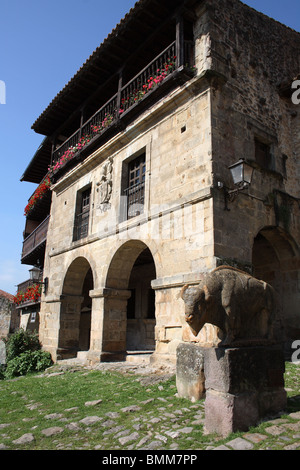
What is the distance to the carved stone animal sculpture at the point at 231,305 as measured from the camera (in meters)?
3.64

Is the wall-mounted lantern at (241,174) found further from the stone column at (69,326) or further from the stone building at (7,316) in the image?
the stone building at (7,316)

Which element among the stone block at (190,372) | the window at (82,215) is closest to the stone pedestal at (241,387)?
the stone block at (190,372)

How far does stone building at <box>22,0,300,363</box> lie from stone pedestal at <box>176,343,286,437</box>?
1.38 metres

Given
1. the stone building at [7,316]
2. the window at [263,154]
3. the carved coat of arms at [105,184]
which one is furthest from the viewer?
the stone building at [7,316]

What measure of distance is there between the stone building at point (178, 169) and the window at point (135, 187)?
1.4 inches

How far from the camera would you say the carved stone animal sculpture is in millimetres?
3641

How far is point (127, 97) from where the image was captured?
9086 millimetres

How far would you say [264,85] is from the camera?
27.2ft

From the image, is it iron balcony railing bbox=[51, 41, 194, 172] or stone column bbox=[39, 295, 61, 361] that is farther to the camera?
stone column bbox=[39, 295, 61, 361]

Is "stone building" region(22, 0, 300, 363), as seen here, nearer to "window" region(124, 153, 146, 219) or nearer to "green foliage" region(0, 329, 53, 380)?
"window" region(124, 153, 146, 219)

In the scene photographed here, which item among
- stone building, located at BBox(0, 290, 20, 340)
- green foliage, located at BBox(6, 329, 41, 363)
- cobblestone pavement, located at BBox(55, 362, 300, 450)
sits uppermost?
stone building, located at BBox(0, 290, 20, 340)

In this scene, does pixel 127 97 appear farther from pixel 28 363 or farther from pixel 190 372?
pixel 28 363

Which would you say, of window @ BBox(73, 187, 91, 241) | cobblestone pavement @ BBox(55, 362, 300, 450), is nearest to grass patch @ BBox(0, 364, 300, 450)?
cobblestone pavement @ BBox(55, 362, 300, 450)
